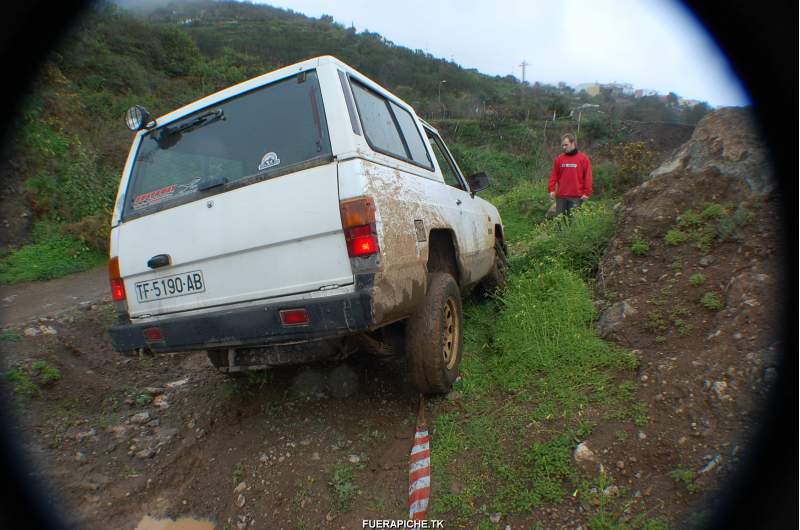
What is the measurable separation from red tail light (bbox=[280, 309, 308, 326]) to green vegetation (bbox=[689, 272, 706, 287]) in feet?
8.40

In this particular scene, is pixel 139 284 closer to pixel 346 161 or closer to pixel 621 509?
pixel 346 161

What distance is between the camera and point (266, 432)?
107 inches

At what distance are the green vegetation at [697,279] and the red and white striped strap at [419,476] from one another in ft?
6.65

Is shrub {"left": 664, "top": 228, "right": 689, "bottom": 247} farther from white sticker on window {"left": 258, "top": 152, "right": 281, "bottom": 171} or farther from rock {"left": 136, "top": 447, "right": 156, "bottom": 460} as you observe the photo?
rock {"left": 136, "top": 447, "right": 156, "bottom": 460}

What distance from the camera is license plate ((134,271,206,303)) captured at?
225 centimetres

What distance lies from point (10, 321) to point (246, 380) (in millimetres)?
2759

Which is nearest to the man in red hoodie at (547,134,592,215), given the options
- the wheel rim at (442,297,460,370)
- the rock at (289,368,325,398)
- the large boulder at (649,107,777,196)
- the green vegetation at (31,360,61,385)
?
the large boulder at (649,107,777,196)

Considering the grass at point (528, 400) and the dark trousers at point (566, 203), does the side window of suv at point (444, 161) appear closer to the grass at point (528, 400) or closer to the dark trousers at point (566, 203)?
the grass at point (528, 400)

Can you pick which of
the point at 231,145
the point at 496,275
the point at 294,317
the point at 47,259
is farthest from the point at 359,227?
the point at 47,259

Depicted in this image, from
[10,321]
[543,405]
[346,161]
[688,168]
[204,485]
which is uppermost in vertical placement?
[346,161]

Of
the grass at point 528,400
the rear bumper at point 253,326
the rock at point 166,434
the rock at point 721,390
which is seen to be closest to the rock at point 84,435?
the rock at point 166,434

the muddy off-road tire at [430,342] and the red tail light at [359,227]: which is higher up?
the red tail light at [359,227]

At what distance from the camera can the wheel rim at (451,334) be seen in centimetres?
283

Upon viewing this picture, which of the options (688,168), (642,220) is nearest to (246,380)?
(642,220)
